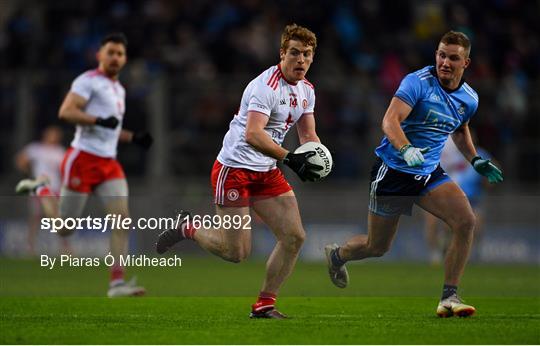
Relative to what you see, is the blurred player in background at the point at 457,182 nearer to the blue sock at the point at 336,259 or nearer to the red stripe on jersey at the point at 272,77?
the blue sock at the point at 336,259

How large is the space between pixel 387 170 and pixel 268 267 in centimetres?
153

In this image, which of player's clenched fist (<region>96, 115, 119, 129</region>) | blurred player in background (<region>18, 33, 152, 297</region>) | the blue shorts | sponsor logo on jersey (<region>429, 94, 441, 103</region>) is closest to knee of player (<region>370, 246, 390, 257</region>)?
the blue shorts

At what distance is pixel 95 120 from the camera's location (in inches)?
527

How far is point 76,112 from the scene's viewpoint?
44.3 feet

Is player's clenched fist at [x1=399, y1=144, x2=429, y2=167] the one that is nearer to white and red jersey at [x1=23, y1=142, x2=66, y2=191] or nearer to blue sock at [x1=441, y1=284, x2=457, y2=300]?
blue sock at [x1=441, y1=284, x2=457, y2=300]

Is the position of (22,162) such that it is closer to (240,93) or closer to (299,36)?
(240,93)

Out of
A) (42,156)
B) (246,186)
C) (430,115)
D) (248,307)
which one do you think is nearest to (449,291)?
(430,115)

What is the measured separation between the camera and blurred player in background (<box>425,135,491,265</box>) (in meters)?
20.2

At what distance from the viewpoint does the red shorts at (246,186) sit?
10609mm

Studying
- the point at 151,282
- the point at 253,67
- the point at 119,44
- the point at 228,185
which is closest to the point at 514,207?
the point at 253,67

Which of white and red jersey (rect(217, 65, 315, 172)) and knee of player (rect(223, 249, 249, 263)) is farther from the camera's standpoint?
knee of player (rect(223, 249, 249, 263))

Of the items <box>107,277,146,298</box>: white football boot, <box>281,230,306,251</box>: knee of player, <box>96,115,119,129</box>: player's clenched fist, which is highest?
<box>96,115,119,129</box>: player's clenched fist

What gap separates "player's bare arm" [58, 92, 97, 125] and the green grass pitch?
170 centimetres

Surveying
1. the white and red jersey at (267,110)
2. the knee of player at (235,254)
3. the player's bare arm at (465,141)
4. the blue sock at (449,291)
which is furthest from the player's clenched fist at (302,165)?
the player's bare arm at (465,141)
